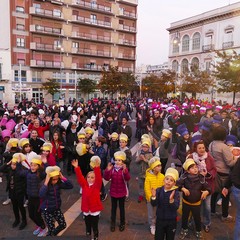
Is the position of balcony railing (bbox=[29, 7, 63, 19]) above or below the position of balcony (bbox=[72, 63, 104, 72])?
above

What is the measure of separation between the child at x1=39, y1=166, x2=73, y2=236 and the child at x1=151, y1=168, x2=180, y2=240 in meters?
1.45

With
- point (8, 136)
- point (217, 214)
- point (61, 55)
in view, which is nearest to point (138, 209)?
point (217, 214)

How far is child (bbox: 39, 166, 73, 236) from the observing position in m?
3.93

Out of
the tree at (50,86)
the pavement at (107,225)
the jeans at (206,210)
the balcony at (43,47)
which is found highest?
the balcony at (43,47)

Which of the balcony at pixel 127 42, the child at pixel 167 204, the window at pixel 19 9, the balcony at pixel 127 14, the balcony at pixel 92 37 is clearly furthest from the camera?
the balcony at pixel 127 42

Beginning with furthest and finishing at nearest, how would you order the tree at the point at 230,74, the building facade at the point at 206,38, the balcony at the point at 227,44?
the balcony at the point at 227,44 < the building facade at the point at 206,38 < the tree at the point at 230,74

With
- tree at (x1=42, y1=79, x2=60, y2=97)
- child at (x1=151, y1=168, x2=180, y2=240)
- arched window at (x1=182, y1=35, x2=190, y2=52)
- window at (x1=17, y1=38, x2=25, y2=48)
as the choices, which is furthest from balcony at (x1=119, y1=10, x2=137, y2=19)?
child at (x1=151, y1=168, x2=180, y2=240)

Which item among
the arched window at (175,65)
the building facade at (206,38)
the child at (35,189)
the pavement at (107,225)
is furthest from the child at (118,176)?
the arched window at (175,65)

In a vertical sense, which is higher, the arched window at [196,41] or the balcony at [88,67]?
the arched window at [196,41]

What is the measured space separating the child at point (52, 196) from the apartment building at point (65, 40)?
3733 cm

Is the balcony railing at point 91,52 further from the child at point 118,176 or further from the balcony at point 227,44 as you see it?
the child at point 118,176

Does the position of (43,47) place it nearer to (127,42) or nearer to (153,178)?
(127,42)

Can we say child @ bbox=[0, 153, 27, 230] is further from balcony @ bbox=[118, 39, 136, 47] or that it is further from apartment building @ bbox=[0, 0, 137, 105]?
balcony @ bbox=[118, 39, 136, 47]

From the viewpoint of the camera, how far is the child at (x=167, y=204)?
3625 mm
